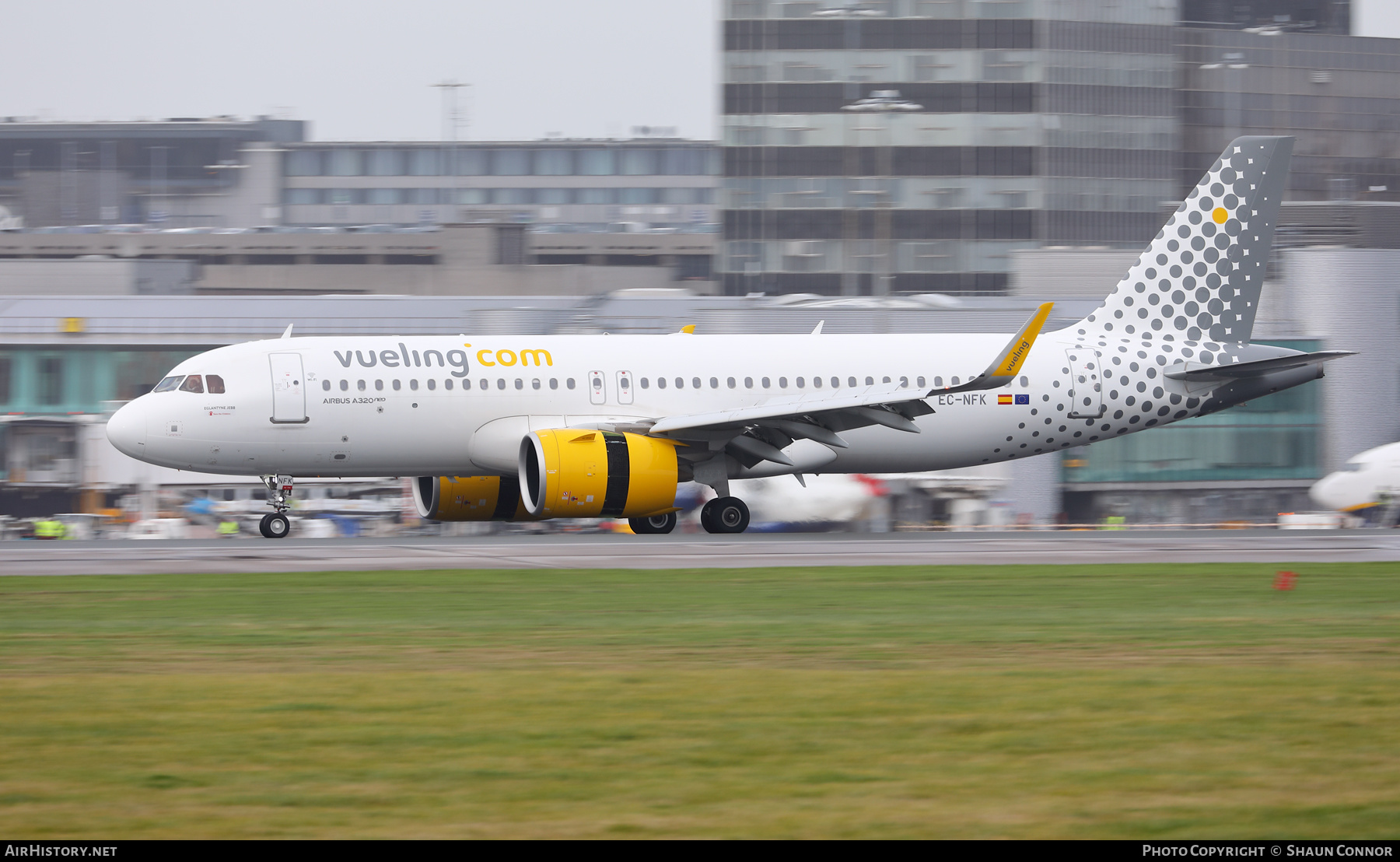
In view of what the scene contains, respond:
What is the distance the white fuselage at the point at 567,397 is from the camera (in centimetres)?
2938

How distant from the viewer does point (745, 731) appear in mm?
10656

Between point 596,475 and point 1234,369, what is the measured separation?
12423 millimetres

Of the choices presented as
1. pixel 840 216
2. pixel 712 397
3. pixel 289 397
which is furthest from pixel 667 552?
pixel 840 216

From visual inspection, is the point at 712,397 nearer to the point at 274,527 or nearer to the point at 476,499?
the point at 476,499

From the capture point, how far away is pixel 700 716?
11234 mm

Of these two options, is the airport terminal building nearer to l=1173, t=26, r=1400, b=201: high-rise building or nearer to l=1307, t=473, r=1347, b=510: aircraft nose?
l=1173, t=26, r=1400, b=201: high-rise building

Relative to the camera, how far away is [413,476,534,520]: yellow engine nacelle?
32.0 metres

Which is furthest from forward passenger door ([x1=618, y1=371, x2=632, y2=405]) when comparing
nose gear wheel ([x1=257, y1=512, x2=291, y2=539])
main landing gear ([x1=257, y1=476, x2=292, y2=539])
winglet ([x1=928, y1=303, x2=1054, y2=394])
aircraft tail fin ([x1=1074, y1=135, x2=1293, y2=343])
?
aircraft tail fin ([x1=1074, y1=135, x2=1293, y2=343])

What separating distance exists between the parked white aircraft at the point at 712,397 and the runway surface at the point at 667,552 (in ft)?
4.49

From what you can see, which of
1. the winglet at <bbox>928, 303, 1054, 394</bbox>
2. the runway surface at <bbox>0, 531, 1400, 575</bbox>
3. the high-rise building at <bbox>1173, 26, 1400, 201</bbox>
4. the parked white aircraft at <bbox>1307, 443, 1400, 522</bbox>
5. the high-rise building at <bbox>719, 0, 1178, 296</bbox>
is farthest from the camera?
the high-rise building at <bbox>1173, 26, 1400, 201</bbox>

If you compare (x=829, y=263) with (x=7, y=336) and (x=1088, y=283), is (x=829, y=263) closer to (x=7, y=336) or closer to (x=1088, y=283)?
(x=1088, y=283)

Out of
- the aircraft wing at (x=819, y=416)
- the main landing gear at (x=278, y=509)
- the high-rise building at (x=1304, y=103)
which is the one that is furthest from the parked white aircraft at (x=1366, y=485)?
the high-rise building at (x=1304, y=103)

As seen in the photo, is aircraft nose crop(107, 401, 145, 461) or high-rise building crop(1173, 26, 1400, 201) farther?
high-rise building crop(1173, 26, 1400, 201)

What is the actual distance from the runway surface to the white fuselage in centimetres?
152
